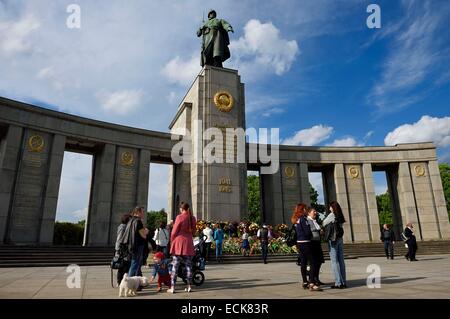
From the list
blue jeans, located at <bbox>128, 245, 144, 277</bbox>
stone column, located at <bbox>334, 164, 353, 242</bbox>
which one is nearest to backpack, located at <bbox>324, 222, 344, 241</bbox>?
blue jeans, located at <bbox>128, 245, 144, 277</bbox>

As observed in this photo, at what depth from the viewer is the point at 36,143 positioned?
2216cm

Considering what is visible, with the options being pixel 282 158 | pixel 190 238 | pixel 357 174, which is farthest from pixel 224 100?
pixel 190 238

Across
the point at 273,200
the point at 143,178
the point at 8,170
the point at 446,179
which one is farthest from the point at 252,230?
the point at 446,179

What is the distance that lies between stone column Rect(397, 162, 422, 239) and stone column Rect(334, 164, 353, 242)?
17.5 ft

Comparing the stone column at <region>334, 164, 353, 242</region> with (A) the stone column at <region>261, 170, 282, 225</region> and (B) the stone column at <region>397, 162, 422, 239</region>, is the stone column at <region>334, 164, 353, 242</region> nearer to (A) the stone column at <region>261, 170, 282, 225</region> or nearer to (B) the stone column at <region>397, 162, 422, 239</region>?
(B) the stone column at <region>397, 162, 422, 239</region>

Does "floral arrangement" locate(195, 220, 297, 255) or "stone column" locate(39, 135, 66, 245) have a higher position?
"stone column" locate(39, 135, 66, 245)

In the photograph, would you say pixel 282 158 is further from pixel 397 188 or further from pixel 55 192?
pixel 55 192

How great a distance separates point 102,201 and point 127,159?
3781 millimetres

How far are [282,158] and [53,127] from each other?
19.5m

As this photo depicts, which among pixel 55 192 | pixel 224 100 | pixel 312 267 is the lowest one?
pixel 312 267

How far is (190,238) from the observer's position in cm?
704

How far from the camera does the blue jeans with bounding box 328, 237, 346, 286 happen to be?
686cm
